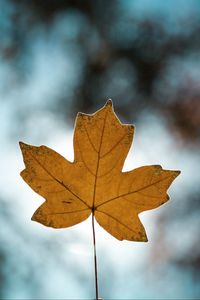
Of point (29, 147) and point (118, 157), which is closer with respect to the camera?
point (29, 147)

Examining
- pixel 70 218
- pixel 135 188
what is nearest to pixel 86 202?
pixel 70 218

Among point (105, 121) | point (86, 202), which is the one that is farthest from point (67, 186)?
point (105, 121)

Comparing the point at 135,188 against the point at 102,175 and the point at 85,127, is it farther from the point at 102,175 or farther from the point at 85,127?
the point at 85,127

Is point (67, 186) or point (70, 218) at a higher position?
point (67, 186)

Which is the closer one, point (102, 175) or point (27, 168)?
point (27, 168)

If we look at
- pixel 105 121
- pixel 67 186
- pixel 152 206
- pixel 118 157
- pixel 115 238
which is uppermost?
pixel 105 121

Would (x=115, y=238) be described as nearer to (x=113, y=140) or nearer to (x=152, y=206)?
(x=152, y=206)
